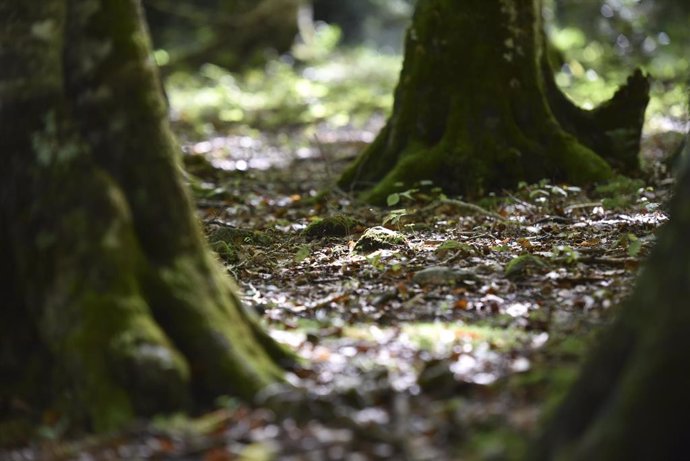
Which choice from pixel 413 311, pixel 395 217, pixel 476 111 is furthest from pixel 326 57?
pixel 413 311

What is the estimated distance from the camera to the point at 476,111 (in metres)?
9.98

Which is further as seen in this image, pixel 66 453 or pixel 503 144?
pixel 503 144

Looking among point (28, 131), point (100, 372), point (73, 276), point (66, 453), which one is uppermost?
point (28, 131)

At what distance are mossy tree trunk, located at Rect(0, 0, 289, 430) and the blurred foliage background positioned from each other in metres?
10.1

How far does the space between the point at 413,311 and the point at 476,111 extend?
4613 mm

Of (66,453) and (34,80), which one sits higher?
(34,80)

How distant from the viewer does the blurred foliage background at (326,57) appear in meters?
17.1

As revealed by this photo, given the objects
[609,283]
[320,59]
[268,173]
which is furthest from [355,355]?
[320,59]

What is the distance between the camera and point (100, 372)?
14.4 ft

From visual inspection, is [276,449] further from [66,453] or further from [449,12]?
[449,12]

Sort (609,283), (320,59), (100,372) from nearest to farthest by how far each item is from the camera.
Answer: (100,372) < (609,283) < (320,59)

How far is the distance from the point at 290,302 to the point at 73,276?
1.97m

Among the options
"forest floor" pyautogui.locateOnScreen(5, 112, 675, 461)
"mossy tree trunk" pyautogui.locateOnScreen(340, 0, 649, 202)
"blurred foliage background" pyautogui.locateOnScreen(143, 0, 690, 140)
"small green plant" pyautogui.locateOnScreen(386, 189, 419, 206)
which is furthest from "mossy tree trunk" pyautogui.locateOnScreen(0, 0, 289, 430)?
"blurred foliage background" pyautogui.locateOnScreen(143, 0, 690, 140)

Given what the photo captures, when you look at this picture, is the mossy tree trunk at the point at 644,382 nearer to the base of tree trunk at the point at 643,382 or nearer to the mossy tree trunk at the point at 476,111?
the base of tree trunk at the point at 643,382
